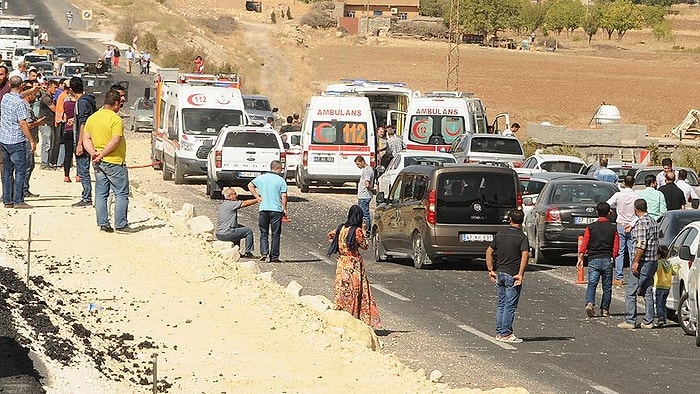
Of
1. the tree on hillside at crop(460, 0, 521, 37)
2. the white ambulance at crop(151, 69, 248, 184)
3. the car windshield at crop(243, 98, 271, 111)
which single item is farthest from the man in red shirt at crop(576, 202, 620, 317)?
the tree on hillside at crop(460, 0, 521, 37)

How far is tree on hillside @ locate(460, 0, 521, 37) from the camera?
16100 cm

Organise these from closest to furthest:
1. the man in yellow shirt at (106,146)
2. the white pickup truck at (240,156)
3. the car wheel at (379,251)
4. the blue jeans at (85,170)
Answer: the man in yellow shirt at (106,146) < the blue jeans at (85,170) < the car wheel at (379,251) < the white pickup truck at (240,156)

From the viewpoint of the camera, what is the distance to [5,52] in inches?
3339

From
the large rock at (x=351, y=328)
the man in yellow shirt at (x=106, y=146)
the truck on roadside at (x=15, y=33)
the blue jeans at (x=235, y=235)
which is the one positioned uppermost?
the man in yellow shirt at (x=106, y=146)

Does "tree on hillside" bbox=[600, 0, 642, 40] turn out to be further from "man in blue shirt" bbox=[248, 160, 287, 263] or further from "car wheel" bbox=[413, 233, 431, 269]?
"man in blue shirt" bbox=[248, 160, 287, 263]

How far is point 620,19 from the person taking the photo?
583 feet

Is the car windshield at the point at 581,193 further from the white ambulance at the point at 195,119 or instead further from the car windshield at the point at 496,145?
the white ambulance at the point at 195,119

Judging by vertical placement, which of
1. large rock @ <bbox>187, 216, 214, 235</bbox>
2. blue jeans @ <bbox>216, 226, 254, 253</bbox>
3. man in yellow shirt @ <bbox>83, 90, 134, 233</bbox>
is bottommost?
blue jeans @ <bbox>216, 226, 254, 253</bbox>

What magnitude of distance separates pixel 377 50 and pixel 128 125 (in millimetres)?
71971

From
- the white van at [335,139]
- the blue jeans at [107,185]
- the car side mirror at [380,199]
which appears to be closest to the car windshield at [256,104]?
the white van at [335,139]

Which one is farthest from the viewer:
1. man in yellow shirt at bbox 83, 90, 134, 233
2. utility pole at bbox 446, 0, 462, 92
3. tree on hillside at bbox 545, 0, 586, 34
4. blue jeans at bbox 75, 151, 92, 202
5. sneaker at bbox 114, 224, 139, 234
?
tree on hillside at bbox 545, 0, 586, 34

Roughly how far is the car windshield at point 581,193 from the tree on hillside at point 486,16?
13660 cm

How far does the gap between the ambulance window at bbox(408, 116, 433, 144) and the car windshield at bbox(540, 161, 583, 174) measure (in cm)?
564

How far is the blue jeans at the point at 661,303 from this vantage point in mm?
17359
